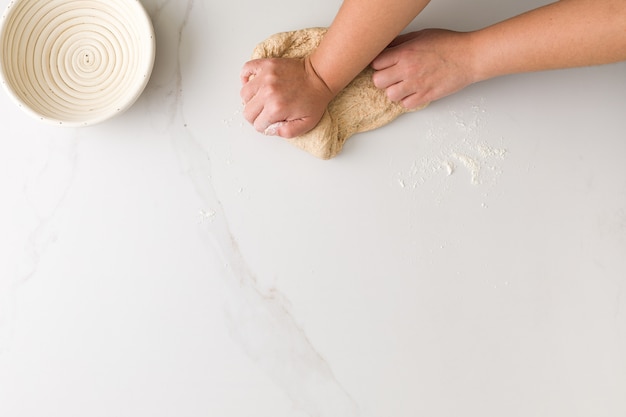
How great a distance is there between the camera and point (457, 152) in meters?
1.01

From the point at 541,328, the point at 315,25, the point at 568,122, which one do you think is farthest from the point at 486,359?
the point at 315,25

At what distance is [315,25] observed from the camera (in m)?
1.02

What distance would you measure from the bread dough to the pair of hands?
20 mm

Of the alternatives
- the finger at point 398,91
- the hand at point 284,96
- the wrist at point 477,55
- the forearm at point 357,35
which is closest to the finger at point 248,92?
the hand at point 284,96

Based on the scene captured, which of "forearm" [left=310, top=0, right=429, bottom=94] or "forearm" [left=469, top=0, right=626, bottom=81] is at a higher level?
"forearm" [left=310, top=0, right=429, bottom=94]

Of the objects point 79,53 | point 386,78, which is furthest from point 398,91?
point 79,53

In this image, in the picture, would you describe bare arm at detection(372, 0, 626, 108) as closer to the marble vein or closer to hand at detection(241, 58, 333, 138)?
hand at detection(241, 58, 333, 138)

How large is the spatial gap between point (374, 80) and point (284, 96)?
15 cm

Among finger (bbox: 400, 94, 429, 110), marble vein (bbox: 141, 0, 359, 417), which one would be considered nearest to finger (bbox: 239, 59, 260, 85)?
marble vein (bbox: 141, 0, 359, 417)

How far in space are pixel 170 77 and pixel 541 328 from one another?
2.49 feet

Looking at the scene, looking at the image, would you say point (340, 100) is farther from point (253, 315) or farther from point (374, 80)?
point (253, 315)

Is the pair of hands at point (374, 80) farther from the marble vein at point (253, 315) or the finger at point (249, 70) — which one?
the marble vein at point (253, 315)

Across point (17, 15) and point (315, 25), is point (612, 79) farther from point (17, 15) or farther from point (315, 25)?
point (17, 15)

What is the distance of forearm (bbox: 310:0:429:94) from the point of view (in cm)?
84
